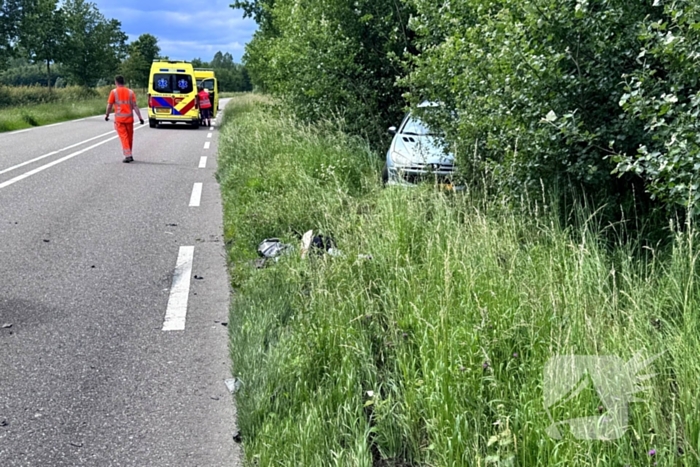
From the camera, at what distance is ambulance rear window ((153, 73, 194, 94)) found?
2627 centimetres

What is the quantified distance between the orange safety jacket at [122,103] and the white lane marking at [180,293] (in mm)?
8124

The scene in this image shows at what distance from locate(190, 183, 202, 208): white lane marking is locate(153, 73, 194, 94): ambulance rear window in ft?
54.1

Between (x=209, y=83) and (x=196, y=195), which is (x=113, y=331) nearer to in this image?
(x=196, y=195)

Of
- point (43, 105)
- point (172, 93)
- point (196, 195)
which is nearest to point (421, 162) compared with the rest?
point (196, 195)

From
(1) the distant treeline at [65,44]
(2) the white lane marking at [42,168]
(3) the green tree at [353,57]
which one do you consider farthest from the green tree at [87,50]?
(3) the green tree at [353,57]

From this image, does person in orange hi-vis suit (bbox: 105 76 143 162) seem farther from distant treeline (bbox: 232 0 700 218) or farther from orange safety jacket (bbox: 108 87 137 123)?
distant treeline (bbox: 232 0 700 218)

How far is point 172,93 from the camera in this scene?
2664 centimetres

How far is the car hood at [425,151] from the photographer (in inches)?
296

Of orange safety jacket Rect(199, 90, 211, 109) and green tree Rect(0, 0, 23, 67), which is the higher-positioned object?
green tree Rect(0, 0, 23, 67)

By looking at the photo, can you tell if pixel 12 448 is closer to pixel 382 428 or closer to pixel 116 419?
pixel 116 419

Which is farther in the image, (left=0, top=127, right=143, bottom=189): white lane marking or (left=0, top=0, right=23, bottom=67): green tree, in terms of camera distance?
(left=0, top=0, right=23, bottom=67): green tree

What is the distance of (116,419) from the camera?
11.2 feet

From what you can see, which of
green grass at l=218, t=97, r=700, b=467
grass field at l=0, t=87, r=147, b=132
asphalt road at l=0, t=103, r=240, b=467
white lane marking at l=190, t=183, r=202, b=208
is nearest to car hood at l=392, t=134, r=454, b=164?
green grass at l=218, t=97, r=700, b=467

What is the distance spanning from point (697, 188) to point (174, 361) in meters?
3.46
